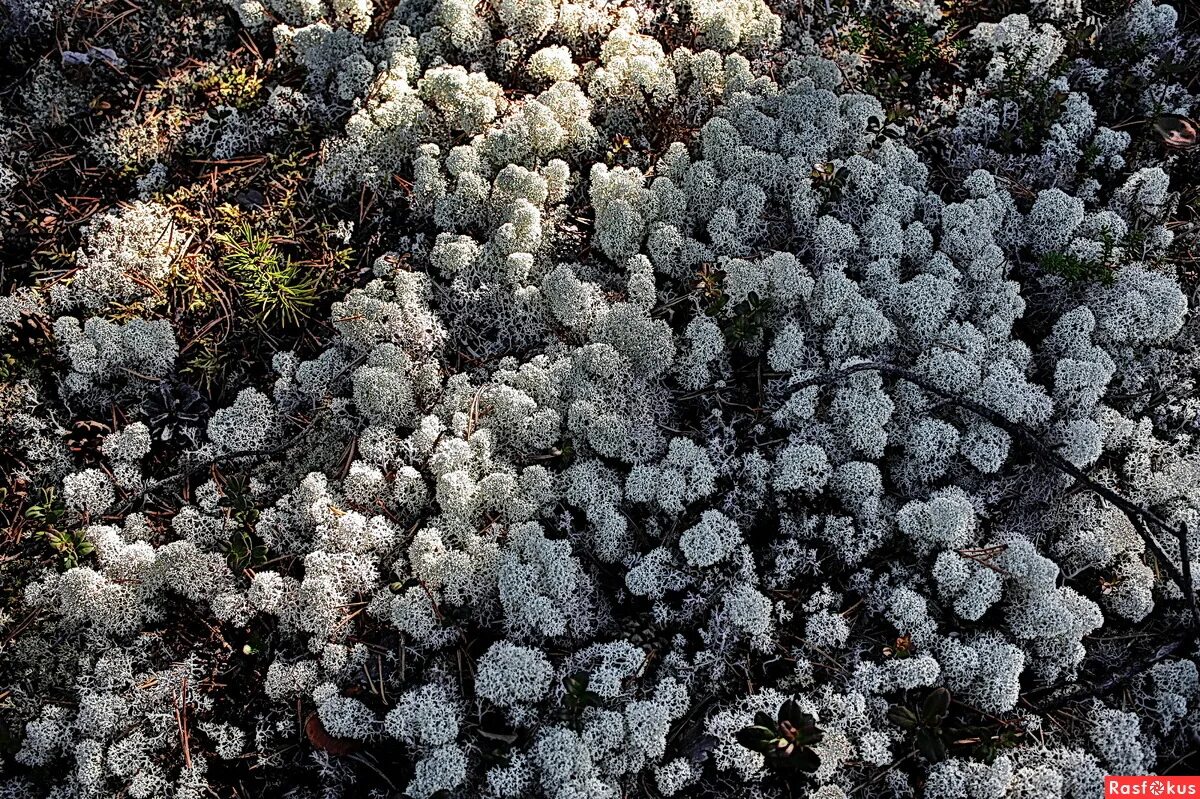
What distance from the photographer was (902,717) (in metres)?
2.96

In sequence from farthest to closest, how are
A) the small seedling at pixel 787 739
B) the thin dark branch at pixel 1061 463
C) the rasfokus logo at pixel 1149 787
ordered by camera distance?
the thin dark branch at pixel 1061 463 → the rasfokus logo at pixel 1149 787 → the small seedling at pixel 787 739

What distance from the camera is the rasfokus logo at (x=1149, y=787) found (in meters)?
2.98

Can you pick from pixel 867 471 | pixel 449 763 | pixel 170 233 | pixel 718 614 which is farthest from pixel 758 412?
pixel 170 233

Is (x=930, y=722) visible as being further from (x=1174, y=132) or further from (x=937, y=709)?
(x=1174, y=132)

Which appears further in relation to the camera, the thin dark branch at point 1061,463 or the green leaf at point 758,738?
the thin dark branch at point 1061,463

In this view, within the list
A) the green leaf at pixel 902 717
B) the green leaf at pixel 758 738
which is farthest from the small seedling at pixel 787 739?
the green leaf at pixel 902 717

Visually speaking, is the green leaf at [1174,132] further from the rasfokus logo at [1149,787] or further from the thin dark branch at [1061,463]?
the rasfokus logo at [1149,787]

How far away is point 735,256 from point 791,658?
1.67m

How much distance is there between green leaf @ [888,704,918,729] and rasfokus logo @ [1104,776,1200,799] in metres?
0.67

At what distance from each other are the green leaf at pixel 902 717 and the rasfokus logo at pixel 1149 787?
670 mm

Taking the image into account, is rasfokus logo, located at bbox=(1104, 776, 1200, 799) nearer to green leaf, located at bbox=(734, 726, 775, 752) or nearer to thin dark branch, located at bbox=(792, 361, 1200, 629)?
thin dark branch, located at bbox=(792, 361, 1200, 629)

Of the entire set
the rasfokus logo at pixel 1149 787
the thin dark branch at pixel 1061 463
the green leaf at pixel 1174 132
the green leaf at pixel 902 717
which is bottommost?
the rasfokus logo at pixel 1149 787

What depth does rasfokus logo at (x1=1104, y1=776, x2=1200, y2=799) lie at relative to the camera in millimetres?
2977

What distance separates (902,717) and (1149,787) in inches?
33.9
